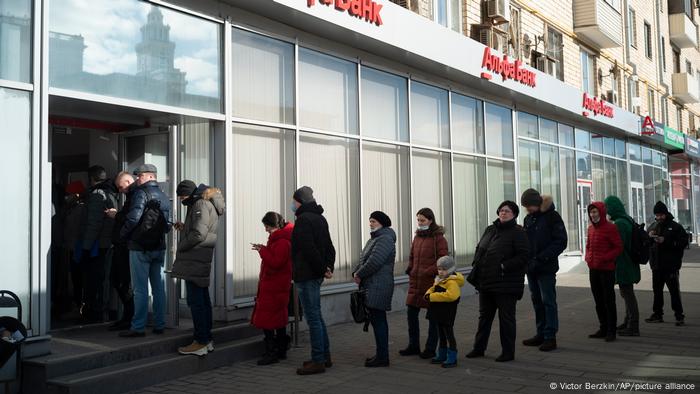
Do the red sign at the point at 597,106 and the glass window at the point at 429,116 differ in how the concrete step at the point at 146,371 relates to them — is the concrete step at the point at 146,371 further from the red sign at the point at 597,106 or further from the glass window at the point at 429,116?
the red sign at the point at 597,106

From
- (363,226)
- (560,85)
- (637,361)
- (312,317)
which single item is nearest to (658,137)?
(560,85)

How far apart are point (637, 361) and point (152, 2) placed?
6576 millimetres

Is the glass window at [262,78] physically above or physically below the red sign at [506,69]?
below

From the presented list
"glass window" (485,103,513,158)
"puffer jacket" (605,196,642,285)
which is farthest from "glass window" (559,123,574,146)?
"puffer jacket" (605,196,642,285)

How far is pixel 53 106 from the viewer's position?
23.1 feet

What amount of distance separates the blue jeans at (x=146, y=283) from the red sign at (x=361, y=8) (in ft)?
12.9

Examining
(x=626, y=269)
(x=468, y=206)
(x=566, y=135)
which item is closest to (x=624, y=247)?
(x=626, y=269)

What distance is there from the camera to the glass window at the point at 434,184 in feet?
39.8

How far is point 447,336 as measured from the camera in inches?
266

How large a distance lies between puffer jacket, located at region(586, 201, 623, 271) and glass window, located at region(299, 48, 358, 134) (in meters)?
3.99

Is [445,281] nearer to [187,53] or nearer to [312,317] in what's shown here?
[312,317]

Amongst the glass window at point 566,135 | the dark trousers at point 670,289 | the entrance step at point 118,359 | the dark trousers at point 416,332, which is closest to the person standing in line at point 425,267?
the dark trousers at point 416,332

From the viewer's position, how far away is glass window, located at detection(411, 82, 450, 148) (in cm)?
1216

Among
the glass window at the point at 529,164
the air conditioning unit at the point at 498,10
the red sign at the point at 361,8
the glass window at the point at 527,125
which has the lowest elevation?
the glass window at the point at 529,164
